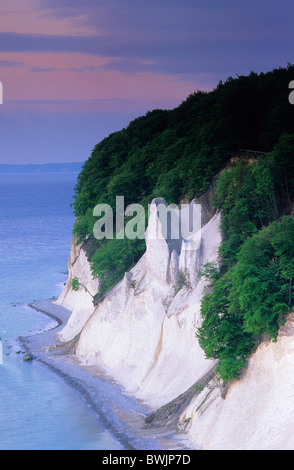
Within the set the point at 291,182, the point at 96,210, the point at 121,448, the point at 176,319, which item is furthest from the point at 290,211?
the point at 96,210

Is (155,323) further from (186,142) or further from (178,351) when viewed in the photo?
(186,142)

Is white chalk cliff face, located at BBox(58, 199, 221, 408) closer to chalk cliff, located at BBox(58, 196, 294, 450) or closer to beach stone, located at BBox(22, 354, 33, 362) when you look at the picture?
chalk cliff, located at BBox(58, 196, 294, 450)

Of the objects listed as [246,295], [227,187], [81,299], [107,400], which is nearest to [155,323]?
[107,400]

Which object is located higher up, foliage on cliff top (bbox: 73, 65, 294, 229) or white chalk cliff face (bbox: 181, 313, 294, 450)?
foliage on cliff top (bbox: 73, 65, 294, 229)

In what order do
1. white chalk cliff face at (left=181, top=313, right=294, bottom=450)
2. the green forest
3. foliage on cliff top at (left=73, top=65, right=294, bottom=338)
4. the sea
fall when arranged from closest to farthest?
white chalk cliff face at (left=181, top=313, right=294, bottom=450)
the green forest
the sea
foliage on cliff top at (left=73, top=65, right=294, bottom=338)

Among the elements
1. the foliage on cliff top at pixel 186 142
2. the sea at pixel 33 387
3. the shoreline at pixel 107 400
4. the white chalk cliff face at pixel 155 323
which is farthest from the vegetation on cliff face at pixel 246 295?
the foliage on cliff top at pixel 186 142

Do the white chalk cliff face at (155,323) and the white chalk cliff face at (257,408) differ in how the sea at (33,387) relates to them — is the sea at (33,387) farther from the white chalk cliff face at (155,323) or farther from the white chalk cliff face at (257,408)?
the white chalk cliff face at (257,408)

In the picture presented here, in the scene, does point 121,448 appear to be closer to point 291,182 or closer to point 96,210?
point 291,182

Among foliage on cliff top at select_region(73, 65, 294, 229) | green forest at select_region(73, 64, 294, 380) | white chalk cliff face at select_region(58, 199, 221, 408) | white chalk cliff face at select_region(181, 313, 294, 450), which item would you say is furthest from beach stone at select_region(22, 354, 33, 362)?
white chalk cliff face at select_region(181, 313, 294, 450)
